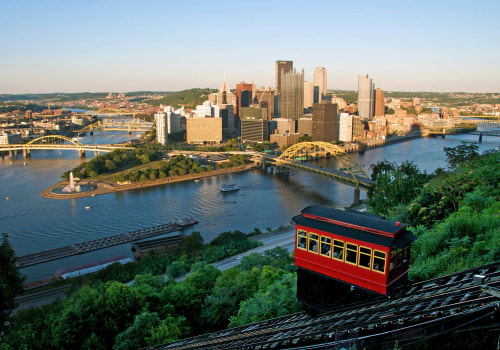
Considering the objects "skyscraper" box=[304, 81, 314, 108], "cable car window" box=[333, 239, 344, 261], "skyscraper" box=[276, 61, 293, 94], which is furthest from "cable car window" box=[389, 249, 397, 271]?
"skyscraper" box=[276, 61, 293, 94]

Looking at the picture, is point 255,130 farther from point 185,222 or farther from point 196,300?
point 196,300

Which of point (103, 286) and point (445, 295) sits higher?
point (445, 295)

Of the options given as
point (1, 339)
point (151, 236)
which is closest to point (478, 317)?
point (1, 339)

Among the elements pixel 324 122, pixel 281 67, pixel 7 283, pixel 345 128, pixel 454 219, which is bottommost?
pixel 7 283

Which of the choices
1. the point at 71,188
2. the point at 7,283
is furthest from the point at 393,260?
the point at 71,188

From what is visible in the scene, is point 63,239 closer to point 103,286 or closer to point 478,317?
point 103,286

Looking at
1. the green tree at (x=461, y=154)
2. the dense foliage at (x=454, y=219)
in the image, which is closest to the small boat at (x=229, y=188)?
the dense foliage at (x=454, y=219)

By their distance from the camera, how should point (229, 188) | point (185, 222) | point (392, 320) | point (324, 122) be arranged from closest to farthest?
point (392, 320)
point (185, 222)
point (229, 188)
point (324, 122)

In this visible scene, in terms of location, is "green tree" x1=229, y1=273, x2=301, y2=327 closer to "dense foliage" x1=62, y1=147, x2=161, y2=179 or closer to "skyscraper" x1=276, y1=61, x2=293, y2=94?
"dense foliage" x1=62, y1=147, x2=161, y2=179
